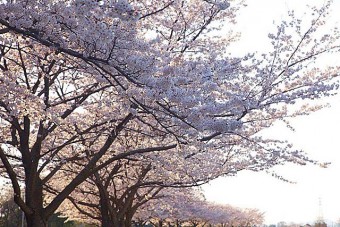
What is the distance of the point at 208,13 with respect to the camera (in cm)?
945

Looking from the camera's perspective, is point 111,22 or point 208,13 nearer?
point 111,22

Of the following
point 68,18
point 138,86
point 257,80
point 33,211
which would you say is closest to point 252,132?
point 257,80

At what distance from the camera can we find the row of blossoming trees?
5.33m

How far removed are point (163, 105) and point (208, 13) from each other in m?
4.11

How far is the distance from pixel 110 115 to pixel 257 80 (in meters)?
3.12

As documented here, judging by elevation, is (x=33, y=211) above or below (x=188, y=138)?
below

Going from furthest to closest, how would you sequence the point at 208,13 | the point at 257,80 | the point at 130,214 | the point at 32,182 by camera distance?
the point at 130,214
the point at 208,13
the point at 32,182
the point at 257,80

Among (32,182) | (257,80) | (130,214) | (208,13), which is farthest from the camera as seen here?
(130,214)

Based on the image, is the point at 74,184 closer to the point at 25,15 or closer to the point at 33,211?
the point at 33,211

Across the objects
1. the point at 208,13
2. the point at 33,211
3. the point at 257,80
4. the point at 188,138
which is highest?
the point at 208,13

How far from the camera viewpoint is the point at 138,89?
5605 mm

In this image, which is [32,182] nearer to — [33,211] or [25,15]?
[33,211]

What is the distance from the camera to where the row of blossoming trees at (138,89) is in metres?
5.33

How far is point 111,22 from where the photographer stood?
5.66 metres
